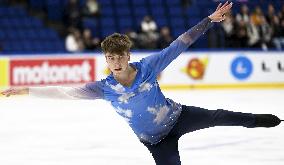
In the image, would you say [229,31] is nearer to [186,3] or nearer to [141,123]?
A: [186,3]

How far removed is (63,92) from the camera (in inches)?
172

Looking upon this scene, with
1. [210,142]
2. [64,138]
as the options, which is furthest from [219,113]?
[64,138]

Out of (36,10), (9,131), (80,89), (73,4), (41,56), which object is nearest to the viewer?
(80,89)

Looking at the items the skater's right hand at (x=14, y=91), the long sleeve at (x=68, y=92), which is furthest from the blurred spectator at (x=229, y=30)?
the skater's right hand at (x=14, y=91)

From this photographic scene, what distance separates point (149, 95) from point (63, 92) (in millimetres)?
606

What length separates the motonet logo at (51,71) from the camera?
14.2 meters

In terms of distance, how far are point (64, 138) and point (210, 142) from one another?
184 cm

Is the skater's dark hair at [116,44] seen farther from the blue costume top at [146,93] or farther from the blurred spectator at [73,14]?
the blurred spectator at [73,14]

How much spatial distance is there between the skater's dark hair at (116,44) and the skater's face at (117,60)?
2cm

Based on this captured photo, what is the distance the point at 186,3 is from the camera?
18.1 metres

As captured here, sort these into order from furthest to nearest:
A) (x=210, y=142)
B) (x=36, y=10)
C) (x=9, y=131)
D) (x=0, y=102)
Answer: (x=36, y=10)
(x=0, y=102)
(x=9, y=131)
(x=210, y=142)

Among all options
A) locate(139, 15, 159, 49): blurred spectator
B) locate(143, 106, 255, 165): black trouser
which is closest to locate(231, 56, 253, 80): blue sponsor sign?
locate(139, 15, 159, 49): blurred spectator

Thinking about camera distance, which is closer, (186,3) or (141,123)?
(141,123)

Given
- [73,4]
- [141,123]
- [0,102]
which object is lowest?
[0,102]
